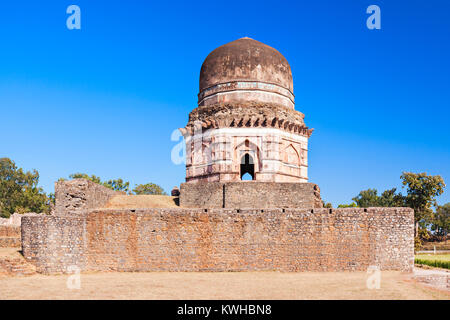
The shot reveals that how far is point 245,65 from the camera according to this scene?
2523 cm

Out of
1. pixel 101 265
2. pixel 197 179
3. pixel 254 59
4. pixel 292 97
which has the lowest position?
pixel 101 265

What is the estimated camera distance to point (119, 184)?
50.9 meters

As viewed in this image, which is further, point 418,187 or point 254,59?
point 418,187

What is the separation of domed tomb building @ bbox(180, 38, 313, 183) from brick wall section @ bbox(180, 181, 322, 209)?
358cm

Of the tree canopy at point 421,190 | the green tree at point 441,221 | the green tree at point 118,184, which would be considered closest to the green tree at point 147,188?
the green tree at point 118,184

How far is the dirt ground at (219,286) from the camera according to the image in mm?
9945

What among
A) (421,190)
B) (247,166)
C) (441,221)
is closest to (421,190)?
(421,190)

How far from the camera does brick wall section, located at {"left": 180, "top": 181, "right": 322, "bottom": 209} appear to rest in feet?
63.2

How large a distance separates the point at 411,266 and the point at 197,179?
1305cm

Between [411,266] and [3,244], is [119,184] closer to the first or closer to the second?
[3,244]

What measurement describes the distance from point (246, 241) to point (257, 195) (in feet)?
16.2

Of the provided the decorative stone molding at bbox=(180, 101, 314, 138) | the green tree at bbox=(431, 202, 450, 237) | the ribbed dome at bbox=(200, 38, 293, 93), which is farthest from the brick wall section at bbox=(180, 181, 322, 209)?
the green tree at bbox=(431, 202, 450, 237)
